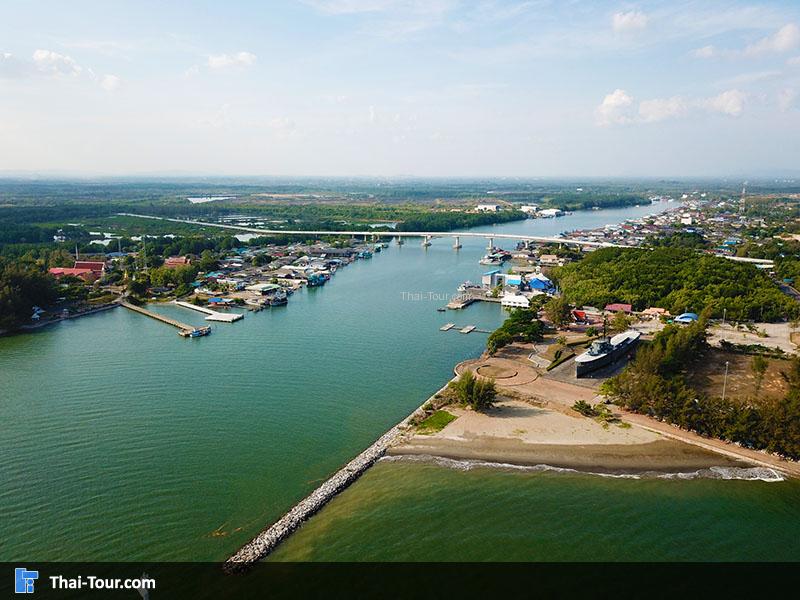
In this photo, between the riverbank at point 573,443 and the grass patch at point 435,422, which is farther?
the grass patch at point 435,422

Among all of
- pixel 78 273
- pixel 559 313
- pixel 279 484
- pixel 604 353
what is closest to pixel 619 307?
pixel 559 313

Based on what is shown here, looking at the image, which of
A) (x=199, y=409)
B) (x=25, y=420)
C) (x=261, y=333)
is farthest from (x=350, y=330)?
(x=25, y=420)

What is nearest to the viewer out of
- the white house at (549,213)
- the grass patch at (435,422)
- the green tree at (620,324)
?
the grass patch at (435,422)

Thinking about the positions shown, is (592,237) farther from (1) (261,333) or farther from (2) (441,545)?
(2) (441,545)

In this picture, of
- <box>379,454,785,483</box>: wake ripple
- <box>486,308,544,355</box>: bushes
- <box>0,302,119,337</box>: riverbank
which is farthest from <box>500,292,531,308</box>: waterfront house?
<box>0,302,119,337</box>: riverbank

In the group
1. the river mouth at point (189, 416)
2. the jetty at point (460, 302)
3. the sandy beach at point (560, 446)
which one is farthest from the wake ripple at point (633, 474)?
the jetty at point (460, 302)
